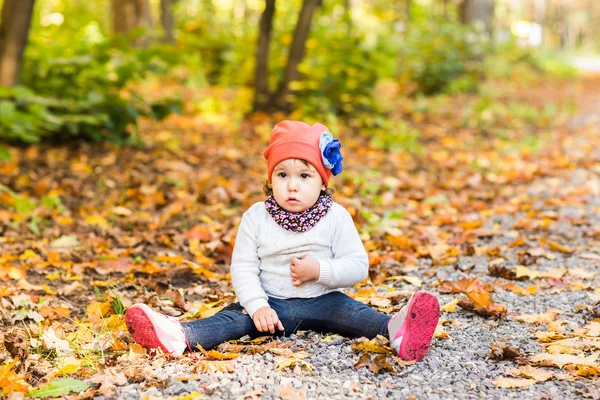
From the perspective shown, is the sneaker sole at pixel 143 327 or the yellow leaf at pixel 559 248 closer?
the sneaker sole at pixel 143 327

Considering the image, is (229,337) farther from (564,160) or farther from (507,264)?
(564,160)

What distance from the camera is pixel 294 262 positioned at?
9.60 ft

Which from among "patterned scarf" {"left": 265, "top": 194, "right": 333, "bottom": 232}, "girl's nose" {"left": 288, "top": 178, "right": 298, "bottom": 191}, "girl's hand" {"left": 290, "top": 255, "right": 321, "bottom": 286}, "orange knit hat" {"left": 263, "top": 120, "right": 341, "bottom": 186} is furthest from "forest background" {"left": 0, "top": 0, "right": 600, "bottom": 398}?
"orange knit hat" {"left": 263, "top": 120, "right": 341, "bottom": 186}

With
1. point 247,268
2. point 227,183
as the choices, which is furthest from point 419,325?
point 227,183

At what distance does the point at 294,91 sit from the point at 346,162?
7.22 feet

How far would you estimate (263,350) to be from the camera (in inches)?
112

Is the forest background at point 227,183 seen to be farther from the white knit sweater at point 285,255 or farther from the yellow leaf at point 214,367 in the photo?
the white knit sweater at point 285,255

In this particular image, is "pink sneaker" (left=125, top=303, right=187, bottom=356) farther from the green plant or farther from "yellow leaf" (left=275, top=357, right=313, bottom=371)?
the green plant

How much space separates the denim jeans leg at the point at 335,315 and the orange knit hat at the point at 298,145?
555 millimetres

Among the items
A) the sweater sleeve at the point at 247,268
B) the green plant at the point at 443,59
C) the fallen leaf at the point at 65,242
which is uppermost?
the green plant at the point at 443,59

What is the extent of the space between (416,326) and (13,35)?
520 centimetres

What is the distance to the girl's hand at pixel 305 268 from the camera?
292 centimetres

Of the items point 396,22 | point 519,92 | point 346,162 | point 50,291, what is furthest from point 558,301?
point 396,22

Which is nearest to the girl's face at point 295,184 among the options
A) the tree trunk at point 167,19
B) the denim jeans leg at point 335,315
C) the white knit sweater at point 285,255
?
the white knit sweater at point 285,255
